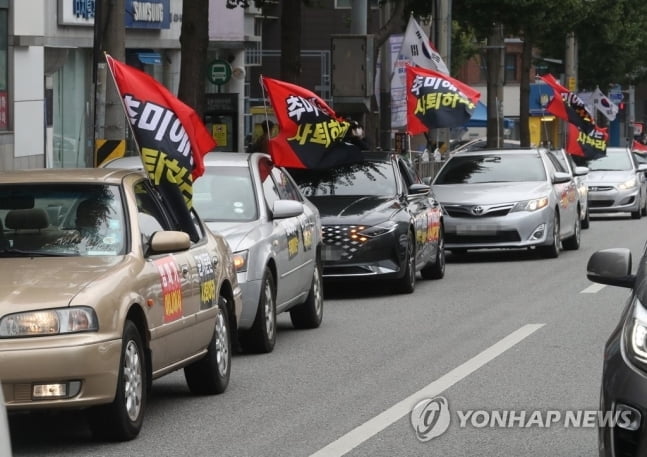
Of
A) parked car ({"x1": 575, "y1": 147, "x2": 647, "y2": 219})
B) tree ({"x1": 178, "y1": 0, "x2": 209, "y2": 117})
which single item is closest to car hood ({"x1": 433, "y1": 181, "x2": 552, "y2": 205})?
tree ({"x1": 178, "y1": 0, "x2": 209, "y2": 117})

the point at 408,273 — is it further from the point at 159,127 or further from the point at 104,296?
the point at 104,296

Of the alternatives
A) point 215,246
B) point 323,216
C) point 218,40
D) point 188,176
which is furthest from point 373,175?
point 218,40

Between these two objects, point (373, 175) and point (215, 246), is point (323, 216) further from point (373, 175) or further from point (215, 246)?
point (215, 246)

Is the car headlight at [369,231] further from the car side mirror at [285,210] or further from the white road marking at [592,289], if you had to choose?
the car side mirror at [285,210]

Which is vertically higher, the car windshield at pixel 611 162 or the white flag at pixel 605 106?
the white flag at pixel 605 106

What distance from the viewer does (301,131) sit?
2044 cm

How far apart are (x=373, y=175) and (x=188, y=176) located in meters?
6.46

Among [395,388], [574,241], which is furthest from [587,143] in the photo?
[395,388]

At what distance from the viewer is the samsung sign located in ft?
100

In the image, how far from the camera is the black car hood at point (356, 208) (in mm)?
17848

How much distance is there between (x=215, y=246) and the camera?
36.5 ft

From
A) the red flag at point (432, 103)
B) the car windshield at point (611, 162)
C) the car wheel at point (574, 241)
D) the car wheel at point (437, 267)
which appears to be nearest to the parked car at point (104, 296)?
the car wheel at point (437, 267)

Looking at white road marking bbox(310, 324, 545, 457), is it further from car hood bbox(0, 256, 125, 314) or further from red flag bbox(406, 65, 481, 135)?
red flag bbox(406, 65, 481, 135)

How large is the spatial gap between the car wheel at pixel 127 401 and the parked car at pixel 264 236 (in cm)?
358
